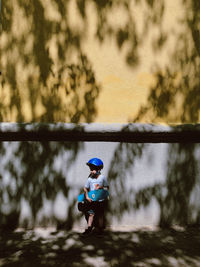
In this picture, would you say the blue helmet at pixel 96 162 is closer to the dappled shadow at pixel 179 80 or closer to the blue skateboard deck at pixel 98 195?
the blue skateboard deck at pixel 98 195

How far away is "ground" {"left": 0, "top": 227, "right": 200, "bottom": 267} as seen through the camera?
3885mm

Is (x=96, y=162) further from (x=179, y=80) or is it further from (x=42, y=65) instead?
(x=179, y=80)

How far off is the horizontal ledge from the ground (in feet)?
6.11

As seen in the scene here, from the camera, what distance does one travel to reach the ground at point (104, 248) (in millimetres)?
3885

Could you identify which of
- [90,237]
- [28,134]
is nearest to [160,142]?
[90,237]

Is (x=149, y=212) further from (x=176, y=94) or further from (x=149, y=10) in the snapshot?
(x=149, y=10)

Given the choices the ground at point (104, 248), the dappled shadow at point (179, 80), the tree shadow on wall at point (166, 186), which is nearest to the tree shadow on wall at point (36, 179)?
the ground at point (104, 248)

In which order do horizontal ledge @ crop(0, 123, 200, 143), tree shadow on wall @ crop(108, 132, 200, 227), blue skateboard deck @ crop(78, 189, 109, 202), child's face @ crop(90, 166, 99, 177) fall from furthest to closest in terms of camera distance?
tree shadow on wall @ crop(108, 132, 200, 227) < horizontal ledge @ crop(0, 123, 200, 143) < child's face @ crop(90, 166, 99, 177) < blue skateboard deck @ crop(78, 189, 109, 202)

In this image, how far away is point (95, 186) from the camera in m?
4.97

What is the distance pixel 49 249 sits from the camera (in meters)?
4.29

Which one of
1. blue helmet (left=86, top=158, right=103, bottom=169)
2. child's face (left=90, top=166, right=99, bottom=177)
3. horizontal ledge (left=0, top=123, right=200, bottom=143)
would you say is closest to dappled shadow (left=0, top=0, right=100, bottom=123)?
horizontal ledge (left=0, top=123, right=200, bottom=143)

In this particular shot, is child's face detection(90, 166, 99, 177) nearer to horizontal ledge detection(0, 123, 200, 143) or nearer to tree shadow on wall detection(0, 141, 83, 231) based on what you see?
tree shadow on wall detection(0, 141, 83, 231)

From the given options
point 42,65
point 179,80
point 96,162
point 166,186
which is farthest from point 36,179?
point 179,80

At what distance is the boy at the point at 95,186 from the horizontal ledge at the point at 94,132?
2.02ft
